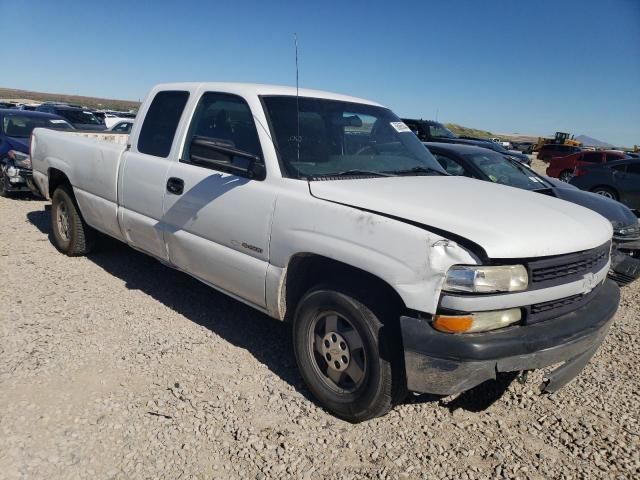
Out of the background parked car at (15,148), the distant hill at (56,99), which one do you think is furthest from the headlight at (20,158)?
the distant hill at (56,99)

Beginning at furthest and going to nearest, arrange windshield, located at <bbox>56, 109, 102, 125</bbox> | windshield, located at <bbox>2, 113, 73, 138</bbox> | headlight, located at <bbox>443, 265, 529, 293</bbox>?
1. windshield, located at <bbox>56, 109, 102, 125</bbox>
2. windshield, located at <bbox>2, 113, 73, 138</bbox>
3. headlight, located at <bbox>443, 265, 529, 293</bbox>

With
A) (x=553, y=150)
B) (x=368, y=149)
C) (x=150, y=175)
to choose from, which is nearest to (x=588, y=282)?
(x=368, y=149)

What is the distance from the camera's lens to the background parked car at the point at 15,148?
8906 millimetres

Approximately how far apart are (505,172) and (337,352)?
15.3 feet

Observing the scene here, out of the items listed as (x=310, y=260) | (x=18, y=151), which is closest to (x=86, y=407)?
(x=310, y=260)

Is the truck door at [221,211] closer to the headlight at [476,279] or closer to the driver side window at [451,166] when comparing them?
the headlight at [476,279]

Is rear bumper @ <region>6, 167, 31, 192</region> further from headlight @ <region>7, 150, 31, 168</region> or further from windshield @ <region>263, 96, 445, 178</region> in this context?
windshield @ <region>263, 96, 445, 178</region>

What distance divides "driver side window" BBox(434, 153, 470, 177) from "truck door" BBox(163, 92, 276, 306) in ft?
11.7

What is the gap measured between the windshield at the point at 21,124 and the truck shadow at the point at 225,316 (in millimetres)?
5047

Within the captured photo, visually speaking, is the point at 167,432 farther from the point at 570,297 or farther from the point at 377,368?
the point at 570,297

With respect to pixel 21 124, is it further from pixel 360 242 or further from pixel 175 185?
pixel 360 242

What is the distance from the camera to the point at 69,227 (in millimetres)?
5688

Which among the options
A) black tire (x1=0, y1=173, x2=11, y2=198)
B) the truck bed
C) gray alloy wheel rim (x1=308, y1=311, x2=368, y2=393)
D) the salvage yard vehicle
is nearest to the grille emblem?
gray alloy wheel rim (x1=308, y1=311, x2=368, y2=393)

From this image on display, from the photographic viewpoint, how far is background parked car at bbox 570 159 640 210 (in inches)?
480
